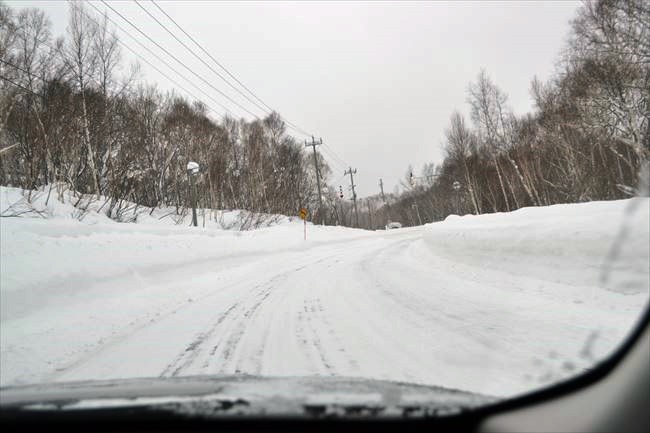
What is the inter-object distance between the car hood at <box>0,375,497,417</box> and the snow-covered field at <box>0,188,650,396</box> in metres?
1.03

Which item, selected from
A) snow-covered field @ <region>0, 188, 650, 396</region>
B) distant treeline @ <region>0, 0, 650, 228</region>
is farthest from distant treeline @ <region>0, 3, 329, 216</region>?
snow-covered field @ <region>0, 188, 650, 396</region>

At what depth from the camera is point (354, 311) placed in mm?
4973

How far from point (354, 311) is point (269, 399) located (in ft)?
11.7

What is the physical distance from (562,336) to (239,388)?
2.92 metres

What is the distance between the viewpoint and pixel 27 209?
1065cm

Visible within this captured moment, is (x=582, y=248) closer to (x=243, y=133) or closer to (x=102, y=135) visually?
(x=102, y=135)

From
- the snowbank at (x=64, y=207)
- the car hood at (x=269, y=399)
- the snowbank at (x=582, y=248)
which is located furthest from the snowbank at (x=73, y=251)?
the snowbank at (x=582, y=248)

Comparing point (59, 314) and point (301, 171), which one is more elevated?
point (301, 171)

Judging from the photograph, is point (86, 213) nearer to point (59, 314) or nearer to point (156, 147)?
point (59, 314)

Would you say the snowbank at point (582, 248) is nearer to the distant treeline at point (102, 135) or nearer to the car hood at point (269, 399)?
the car hood at point (269, 399)

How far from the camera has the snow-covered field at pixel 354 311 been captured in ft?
10.0

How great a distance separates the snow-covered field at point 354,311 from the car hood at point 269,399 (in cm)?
103

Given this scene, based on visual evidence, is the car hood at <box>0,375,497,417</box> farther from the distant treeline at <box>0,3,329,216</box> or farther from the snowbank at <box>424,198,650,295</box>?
the distant treeline at <box>0,3,329,216</box>

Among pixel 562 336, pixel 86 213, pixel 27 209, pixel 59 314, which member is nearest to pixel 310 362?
pixel 562 336
